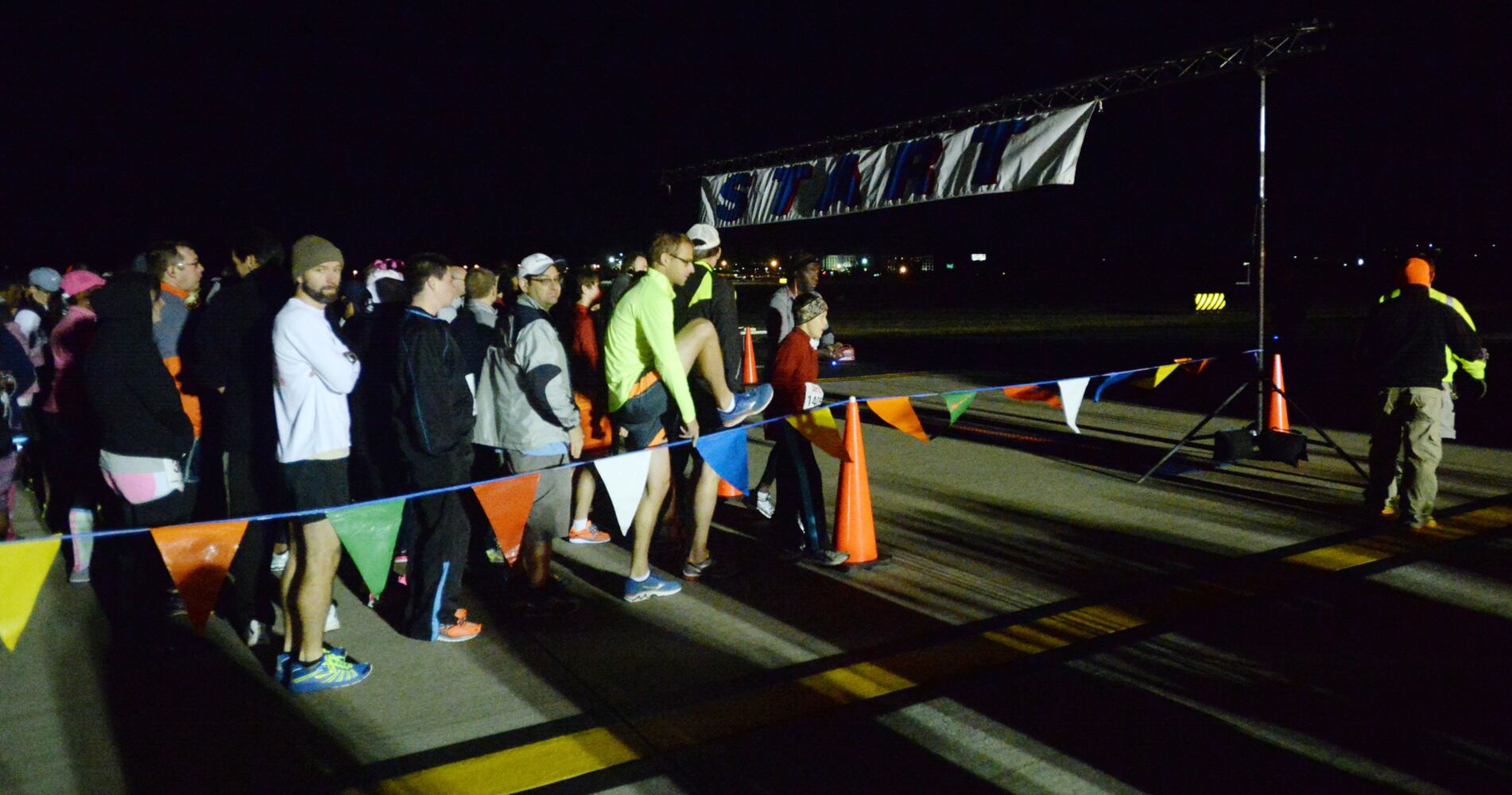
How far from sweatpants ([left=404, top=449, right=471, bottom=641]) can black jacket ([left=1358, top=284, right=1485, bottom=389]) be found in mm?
5432

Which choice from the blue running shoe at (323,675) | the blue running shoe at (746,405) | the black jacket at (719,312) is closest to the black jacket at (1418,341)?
the blue running shoe at (746,405)

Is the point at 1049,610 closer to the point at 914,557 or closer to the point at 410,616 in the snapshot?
the point at 914,557

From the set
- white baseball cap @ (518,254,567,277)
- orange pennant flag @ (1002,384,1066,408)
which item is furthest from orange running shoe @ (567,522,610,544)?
orange pennant flag @ (1002,384,1066,408)

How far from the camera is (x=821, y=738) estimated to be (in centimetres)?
335

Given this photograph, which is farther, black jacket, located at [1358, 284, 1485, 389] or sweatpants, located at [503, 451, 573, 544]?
black jacket, located at [1358, 284, 1485, 389]

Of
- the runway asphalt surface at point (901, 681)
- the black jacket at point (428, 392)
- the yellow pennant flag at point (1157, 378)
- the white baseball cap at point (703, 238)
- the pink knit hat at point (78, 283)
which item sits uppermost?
the white baseball cap at point (703, 238)

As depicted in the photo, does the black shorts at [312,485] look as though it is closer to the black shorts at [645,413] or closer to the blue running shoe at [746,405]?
the black shorts at [645,413]

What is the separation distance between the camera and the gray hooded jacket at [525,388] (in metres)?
4.46

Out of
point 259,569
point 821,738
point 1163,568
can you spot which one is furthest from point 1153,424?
point 259,569

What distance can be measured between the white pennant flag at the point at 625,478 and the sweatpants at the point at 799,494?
1021 millimetres

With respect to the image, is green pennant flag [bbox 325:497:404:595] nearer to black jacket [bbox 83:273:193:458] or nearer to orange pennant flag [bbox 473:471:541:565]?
orange pennant flag [bbox 473:471:541:565]

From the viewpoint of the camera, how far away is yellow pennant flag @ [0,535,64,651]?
321cm

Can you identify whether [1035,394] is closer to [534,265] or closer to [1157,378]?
[1157,378]

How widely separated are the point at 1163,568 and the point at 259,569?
456 cm
